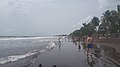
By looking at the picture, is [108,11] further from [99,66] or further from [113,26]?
[99,66]

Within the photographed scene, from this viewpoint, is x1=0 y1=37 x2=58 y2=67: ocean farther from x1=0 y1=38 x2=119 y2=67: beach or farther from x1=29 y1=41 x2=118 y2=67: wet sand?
x1=29 y1=41 x2=118 y2=67: wet sand

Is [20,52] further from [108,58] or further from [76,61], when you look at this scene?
[108,58]

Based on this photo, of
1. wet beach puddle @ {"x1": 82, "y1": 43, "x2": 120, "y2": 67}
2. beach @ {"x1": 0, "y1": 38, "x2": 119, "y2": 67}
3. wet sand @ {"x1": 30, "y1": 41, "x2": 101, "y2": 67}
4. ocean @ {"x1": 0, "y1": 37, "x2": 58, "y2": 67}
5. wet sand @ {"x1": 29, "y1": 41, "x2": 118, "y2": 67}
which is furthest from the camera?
ocean @ {"x1": 0, "y1": 37, "x2": 58, "y2": 67}

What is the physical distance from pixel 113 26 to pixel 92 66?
198ft

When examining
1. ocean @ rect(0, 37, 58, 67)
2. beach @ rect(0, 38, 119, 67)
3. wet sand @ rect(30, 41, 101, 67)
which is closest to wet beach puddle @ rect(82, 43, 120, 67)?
beach @ rect(0, 38, 119, 67)

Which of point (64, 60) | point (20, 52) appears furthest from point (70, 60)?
point (20, 52)

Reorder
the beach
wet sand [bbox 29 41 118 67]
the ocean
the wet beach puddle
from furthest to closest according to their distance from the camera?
the ocean < the beach < wet sand [bbox 29 41 118 67] < the wet beach puddle

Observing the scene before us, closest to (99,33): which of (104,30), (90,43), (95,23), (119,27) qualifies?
(104,30)

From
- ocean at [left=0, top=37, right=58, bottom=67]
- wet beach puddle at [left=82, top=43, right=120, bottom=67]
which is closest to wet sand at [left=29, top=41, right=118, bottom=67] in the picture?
wet beach puddle at [left=82, top=43, right=120, bottom=67]

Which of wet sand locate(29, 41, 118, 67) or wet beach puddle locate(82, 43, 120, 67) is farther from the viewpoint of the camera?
wet sand locate(29, 41, 118, 67)

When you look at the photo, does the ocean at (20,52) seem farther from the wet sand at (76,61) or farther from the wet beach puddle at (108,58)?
the wet beach puddle at (108,58)

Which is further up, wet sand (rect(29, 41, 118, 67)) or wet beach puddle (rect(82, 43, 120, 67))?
wet beach puddle (rect(82, 43, 120, 67))

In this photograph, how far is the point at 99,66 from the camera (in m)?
17.5

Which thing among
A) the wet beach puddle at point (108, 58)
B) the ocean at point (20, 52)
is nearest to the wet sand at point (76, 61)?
the wet beach puddle at point (108, 58)
